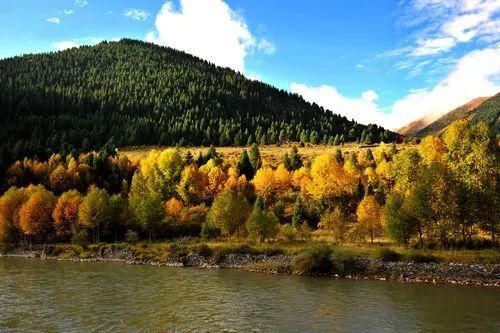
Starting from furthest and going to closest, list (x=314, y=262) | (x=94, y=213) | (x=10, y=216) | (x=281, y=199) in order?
(x=281, y=199), (x=10, y=216), (x=94, y=213), (x=314, y=262)

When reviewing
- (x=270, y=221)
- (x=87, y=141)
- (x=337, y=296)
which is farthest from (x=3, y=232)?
(x=87, y=141)

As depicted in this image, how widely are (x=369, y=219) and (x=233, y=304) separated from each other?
42.8 metres

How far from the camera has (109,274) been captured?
67.5m

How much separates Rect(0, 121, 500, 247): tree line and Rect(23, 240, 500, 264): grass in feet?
13.8

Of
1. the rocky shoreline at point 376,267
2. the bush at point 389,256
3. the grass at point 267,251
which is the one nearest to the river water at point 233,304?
the rocky shoreline at point 376,267

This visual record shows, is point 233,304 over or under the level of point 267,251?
under

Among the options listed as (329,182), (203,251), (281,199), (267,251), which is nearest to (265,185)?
(281,199)

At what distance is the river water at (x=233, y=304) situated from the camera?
125 feet

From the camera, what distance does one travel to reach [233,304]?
46.6m

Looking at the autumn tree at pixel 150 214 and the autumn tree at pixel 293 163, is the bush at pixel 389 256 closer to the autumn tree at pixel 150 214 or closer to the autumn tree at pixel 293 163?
the autumn tree at pixel 150 214

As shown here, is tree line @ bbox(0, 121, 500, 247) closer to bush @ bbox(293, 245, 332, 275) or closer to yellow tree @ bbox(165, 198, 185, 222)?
yellow tree @ bbox(165, 198, 185, 222)

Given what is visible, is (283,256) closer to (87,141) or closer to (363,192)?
(363,192)

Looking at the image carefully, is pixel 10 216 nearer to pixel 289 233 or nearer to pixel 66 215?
pixel 66 215

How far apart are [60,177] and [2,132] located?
80.2m
